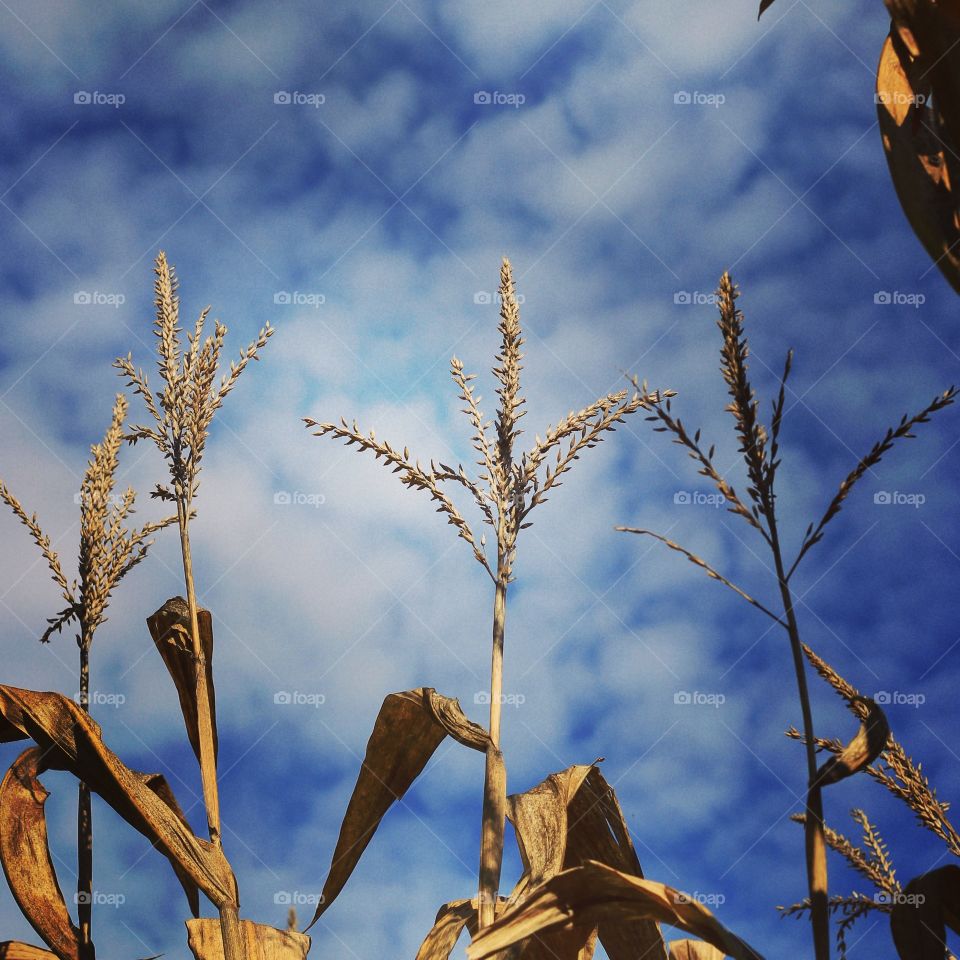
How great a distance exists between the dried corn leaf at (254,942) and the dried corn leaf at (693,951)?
1.02 metres

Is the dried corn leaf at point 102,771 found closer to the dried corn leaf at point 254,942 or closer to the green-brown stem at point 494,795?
the dried corn leaf at point 254,942

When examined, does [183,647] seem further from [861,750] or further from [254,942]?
[861,750]

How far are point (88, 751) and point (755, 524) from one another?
1933 mm

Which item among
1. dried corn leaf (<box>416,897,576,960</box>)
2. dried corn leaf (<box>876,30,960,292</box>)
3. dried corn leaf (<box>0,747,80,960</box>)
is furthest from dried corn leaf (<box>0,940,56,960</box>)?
dried corn leaf (<box>876,30,960,292</box>)

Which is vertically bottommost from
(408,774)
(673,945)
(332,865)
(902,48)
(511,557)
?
(673,945)

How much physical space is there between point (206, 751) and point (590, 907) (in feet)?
4.42

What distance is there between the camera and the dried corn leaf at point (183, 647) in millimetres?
2902

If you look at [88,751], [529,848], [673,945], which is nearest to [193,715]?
[88,751]

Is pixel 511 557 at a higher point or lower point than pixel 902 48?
lower

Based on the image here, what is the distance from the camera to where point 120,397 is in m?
4.00

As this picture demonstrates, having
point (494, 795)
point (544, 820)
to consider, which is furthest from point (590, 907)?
point (544, 820)

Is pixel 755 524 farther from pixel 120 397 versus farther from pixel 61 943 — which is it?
pixel 120 397

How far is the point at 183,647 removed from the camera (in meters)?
2.87

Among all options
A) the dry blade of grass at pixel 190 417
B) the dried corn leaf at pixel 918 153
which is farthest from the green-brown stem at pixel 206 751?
the dried corn leaf at pixel 918 153
